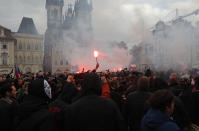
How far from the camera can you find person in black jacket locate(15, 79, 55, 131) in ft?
8.98

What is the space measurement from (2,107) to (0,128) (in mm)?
385

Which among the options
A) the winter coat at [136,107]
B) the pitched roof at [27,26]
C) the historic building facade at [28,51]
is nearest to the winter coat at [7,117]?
the winter coat at [136,107]

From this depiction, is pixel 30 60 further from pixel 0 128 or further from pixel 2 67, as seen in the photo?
pixel 0 128

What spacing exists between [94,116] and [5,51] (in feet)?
177

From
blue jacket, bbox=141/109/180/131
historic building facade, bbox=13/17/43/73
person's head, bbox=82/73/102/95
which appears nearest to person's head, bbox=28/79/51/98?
person's head, bbox=82/73/102/95

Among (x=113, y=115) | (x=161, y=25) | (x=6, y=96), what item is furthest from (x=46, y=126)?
(x=161, y=25)

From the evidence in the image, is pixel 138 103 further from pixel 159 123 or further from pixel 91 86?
pixel 159 123

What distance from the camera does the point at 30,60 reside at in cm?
5991

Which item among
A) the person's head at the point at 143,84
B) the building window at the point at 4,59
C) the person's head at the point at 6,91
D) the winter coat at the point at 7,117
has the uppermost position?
the building window at the point at 4,59

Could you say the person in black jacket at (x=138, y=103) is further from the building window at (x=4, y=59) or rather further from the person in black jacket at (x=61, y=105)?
the building window at (x=4, y=59)

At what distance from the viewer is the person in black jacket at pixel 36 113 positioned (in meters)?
2.74

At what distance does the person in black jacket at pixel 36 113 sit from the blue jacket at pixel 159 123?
137 cm

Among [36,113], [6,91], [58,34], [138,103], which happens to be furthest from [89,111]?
[58,34]

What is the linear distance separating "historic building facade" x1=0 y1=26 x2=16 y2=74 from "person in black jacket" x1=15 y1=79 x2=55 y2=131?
172 feet
